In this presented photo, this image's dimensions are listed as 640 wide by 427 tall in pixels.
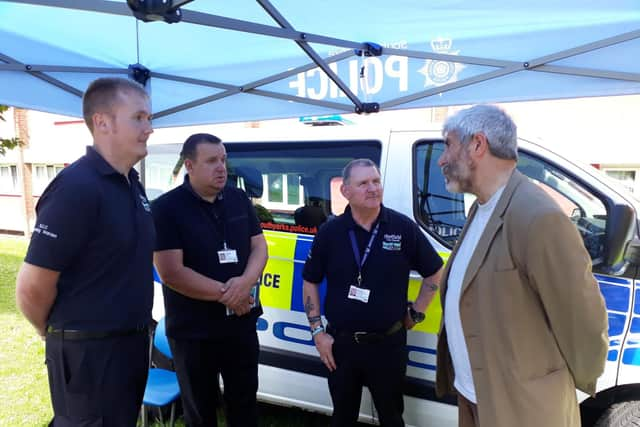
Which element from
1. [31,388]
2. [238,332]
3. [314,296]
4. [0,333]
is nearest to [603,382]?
[314,296]

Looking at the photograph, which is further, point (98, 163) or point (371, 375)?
point (371, 375)

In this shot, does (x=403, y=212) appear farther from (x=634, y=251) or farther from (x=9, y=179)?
(x=9, y=179)

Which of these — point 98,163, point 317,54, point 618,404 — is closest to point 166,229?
point 98,163

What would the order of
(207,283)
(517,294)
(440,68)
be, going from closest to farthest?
(517,294) → (207,283) → (440,68)

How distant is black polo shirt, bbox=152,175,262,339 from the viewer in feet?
7.31

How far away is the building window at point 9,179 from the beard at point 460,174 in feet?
59.1

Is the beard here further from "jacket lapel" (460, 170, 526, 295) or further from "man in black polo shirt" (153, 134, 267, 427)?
"man in black polo shirt" (153, 134, 267, 427)

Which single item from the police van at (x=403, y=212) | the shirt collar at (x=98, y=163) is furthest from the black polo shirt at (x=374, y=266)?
the shirt collar at (x=98, y=163)

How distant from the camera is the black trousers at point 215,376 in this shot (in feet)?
7.41

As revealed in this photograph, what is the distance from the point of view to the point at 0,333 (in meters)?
4.96

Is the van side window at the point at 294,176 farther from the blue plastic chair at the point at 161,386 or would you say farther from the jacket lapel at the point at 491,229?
the jacket lapel at the point at 491,229

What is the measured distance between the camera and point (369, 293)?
2.22 meters

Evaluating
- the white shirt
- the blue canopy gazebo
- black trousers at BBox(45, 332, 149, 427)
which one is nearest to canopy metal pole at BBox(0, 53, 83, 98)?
the blue canopy gazebo

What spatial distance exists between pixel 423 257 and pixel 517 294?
37.0 inches
